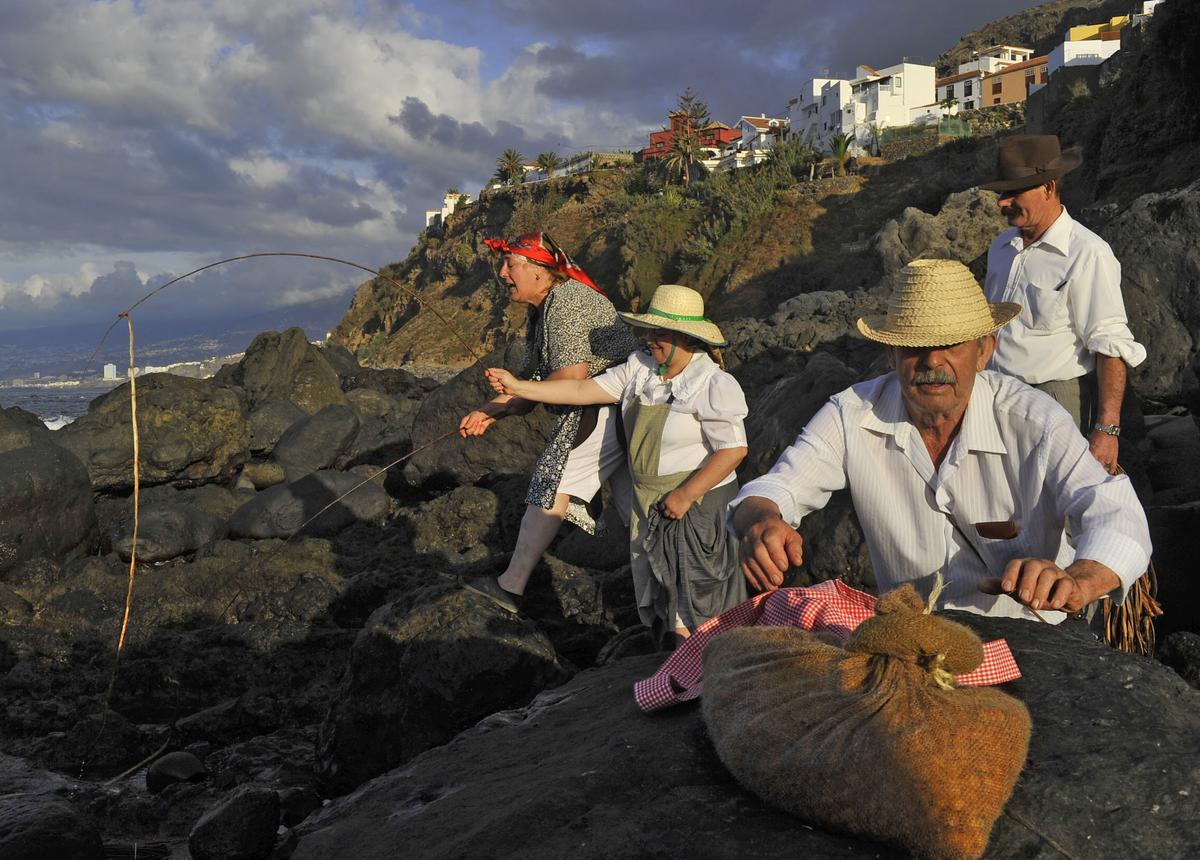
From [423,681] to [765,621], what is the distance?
2127 millimetres

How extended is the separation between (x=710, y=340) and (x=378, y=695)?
6.97 feet

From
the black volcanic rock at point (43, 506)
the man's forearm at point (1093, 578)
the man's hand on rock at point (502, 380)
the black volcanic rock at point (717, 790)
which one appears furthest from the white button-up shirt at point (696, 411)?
the black volcanic rock at point (43, 506)

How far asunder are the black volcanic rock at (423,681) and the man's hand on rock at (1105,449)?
230 cm

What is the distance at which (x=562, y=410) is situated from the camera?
19.3ft

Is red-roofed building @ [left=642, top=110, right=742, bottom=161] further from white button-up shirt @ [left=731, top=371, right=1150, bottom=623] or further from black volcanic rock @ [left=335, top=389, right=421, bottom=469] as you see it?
white button-up shirt @ [left=731, top=371, right=1150, bottom=623]

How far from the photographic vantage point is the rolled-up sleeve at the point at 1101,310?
424cm

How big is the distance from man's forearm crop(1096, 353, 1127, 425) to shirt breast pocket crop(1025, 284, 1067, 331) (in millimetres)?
228

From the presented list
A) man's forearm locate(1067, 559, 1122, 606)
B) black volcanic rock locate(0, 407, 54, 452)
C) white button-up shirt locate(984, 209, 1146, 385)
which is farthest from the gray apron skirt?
black volcanic rock locate(0, 407, 54, 452)

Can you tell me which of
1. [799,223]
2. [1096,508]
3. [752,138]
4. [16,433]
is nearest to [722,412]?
[1096,508]

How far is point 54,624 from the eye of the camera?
292 inches

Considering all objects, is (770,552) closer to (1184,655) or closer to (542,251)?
(1184,655)

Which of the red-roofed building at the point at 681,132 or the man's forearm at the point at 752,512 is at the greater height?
the red-roofed building at the point at 681,132

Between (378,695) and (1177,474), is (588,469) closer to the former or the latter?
(378,695)

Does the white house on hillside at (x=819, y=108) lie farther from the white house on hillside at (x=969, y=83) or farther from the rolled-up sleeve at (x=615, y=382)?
the rolled-up sleeve at (x=615, y=382)
